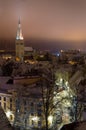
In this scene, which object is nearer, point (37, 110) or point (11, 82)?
point (37, 110)

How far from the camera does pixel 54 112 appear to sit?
16.1 meters

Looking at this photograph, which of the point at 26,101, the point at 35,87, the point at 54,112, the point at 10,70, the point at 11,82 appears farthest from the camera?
the point at 10,70

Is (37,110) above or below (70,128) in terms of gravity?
below

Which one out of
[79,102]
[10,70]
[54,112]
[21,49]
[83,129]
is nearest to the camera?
[83,129]

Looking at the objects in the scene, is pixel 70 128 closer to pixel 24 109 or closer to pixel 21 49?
pixel 24 109

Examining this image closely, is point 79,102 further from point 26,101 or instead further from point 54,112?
point 26,101

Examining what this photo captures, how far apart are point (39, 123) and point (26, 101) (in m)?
1.78

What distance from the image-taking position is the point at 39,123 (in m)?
17.4

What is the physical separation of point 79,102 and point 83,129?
7.78 metres

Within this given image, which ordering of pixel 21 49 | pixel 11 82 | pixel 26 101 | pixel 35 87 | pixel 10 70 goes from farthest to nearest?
pixel 21 49 < pixel 10 70 < pixel 11 82 < pixel 35 87 < pixel 26 101

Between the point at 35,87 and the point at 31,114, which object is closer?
the point at 31,114

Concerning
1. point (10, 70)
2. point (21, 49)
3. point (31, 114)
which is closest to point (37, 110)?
point (31, 114)

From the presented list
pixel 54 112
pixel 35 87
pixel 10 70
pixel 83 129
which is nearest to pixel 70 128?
pixel 83 129

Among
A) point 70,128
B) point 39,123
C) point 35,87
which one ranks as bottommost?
point 39,123
